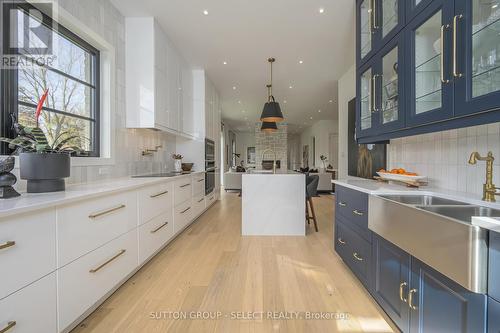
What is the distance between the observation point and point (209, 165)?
5.15 meters

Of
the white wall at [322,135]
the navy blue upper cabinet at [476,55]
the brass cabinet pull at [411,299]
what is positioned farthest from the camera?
the white wall at [322,135]

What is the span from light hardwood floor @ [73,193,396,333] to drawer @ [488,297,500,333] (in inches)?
31.0

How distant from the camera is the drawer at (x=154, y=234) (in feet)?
7.02

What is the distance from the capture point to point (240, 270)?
225cm

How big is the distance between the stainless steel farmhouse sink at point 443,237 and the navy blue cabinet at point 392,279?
96mm

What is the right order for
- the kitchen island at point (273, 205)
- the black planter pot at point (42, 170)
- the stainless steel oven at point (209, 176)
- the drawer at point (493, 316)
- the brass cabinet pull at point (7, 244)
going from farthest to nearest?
the stainless steel oven at point (209, 176) < the kitchen island at point (273, 205) < the black planter pot at point (42, 170) < the brass cabinet pull at point (7, 244) < the drawer at point (493, 316)

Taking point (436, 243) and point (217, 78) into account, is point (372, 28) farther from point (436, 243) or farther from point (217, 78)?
point (217, 78)

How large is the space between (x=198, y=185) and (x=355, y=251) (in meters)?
2.88

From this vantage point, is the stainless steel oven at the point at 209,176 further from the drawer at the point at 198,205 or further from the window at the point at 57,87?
the window at the point at 57,87

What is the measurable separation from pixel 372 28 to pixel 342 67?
282cm

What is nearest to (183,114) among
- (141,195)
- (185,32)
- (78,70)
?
(185,32)

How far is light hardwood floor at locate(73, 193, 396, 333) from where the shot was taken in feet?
4.90

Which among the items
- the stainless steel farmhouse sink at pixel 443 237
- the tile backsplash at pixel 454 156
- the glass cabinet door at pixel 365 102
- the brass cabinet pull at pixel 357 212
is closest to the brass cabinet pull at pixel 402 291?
the stainless steel farmhouse sink at pixel 443 237

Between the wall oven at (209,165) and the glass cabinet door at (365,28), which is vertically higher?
the glass cabinet door at (365,28)
